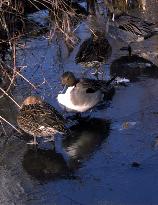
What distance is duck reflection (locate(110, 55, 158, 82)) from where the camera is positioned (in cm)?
905

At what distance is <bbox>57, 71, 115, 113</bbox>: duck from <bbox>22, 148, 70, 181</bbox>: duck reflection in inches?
40.5

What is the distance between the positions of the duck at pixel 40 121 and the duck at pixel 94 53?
2697 millimetres

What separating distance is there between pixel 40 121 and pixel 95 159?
82 centimetres

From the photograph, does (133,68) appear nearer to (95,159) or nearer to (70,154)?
(70,154)

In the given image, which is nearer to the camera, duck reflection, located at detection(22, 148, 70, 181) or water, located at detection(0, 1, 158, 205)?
water, located at detection(0, 1, 158, 205)

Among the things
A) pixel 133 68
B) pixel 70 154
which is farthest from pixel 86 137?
pixel 133 68

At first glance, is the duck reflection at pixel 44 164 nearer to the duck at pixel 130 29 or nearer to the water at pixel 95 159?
the water at pixel 95 159

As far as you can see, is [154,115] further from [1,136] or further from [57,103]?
[1,136]

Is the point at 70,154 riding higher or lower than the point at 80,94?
lower

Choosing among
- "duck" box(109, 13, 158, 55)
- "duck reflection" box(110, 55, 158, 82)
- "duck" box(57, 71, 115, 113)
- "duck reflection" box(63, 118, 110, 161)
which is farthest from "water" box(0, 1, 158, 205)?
"duck" box(109, 13, 158, 55)

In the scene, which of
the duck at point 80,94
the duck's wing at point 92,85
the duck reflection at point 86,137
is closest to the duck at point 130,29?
the duck's wing at point 92,85

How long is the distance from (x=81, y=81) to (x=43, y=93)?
85 cm

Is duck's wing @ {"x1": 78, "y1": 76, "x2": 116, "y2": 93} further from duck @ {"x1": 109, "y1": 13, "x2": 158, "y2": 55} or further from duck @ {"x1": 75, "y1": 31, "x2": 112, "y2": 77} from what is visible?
duck @ {"x1": 109, "y1": 13, "x2": 158, "y2": 55}

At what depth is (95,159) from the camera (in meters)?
6.04
